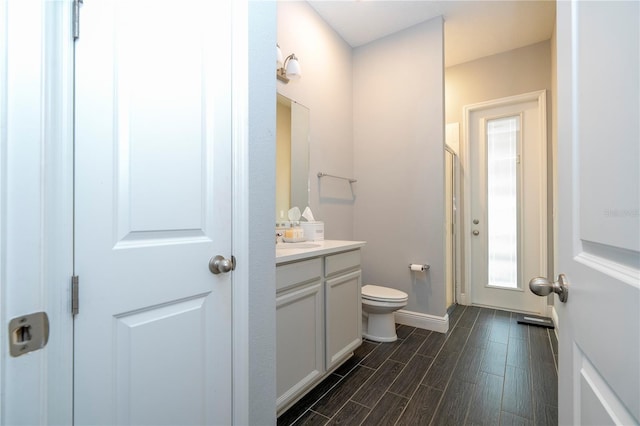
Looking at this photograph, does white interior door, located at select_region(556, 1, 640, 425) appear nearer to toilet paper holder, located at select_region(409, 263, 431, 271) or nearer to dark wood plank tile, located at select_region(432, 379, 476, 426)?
dark wood plank tile, located at select_region(432, 379, 476, 426)

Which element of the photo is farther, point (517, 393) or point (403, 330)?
point (403, 330)

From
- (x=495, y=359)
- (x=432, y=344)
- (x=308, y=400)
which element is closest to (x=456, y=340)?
(x=432, y=344)

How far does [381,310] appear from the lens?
7.70 ft

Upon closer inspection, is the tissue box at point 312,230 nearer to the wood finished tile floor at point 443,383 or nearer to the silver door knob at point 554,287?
the wood finished tile floor at point 443,383

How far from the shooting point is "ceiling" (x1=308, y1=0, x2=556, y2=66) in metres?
2.42

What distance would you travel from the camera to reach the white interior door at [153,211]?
0.69m

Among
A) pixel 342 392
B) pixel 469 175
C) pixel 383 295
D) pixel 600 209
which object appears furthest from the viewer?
pixel 469 175

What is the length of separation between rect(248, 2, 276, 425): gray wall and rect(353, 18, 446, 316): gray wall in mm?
1908

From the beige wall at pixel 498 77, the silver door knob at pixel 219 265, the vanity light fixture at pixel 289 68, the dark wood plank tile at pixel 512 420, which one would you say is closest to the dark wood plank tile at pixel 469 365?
the dark wood plank tile at pixel 512 420

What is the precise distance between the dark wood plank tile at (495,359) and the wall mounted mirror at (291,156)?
5.84 ft

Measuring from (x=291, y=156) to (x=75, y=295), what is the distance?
1747 mm

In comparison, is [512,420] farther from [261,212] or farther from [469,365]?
[261,212]

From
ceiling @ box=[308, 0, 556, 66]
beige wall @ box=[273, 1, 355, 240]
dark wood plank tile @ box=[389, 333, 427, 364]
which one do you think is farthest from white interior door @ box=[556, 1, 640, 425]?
ceiling @ box=[308, 0, 556, 66]

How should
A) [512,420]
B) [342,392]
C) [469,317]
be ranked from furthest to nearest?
[469,317]
[342,392]
[512,420]
